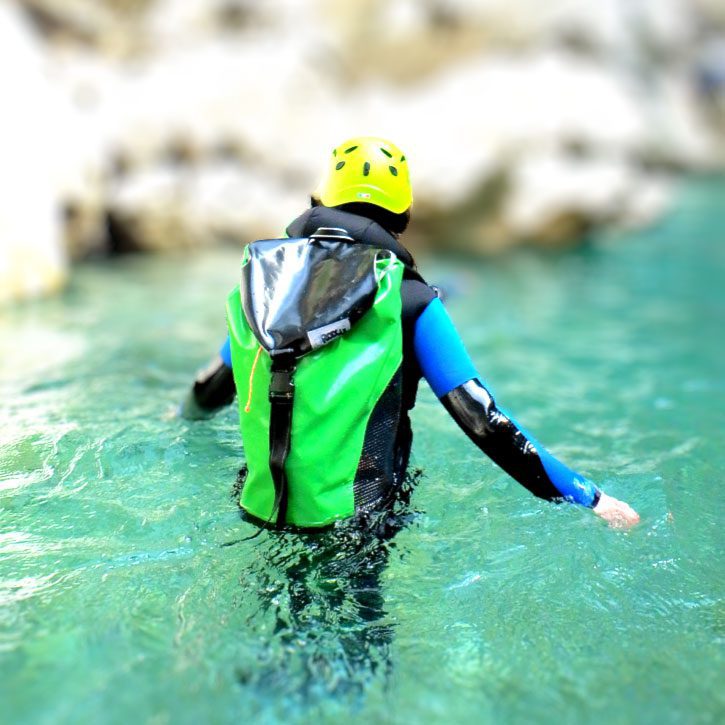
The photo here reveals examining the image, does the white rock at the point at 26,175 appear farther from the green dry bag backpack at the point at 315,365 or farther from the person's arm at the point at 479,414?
the person's arm at the point at 479,414

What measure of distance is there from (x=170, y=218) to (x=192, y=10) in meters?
6.41

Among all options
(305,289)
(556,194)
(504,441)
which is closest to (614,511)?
(504,441)

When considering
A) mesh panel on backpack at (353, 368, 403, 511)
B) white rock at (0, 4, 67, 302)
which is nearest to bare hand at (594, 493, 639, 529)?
mesh panel on backpack at (353, 368, 403, 511)

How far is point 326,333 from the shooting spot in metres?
2.68

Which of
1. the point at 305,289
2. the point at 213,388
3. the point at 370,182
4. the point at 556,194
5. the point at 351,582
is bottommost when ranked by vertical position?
the point at 556,194

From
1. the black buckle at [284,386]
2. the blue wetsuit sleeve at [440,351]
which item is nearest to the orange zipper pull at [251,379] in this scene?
the black buckle at [284,386]

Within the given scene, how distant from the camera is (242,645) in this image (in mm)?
2795

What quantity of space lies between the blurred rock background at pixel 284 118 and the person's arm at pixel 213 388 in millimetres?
5405

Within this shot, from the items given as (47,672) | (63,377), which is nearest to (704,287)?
(63,377)

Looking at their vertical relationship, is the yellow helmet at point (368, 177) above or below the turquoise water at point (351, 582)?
above

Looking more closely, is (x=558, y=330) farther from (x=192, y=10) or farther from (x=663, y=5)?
(x=663, y=5)

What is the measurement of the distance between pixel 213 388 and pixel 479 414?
1252mm

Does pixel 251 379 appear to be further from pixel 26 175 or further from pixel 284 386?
pixel 26 175

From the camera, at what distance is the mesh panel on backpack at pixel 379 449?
9.41 feet
